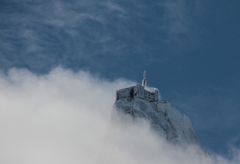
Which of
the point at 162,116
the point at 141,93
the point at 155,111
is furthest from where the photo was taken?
the point at 162,116

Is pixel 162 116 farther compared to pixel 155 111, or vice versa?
pixel 162 116

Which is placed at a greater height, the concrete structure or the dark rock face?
the concrete structure

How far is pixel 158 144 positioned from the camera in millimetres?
164250

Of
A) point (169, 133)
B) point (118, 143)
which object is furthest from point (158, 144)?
point (118, 143)

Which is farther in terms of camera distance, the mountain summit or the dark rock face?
the dark rock face

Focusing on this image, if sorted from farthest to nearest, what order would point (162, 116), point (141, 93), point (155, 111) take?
point (162, 116)
point (155, 111)
point (141, 93)

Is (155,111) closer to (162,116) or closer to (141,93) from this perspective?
(162,116)

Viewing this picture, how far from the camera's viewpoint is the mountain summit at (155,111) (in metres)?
157

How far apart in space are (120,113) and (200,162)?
38381 mm

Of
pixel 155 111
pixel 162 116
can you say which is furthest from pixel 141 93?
pixel 162 116

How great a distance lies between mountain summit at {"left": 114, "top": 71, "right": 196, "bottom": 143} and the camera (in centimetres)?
15725

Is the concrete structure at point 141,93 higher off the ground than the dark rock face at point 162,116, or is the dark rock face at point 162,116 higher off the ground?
the concrete structure at point 141,93

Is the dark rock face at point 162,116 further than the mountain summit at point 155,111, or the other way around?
the dark rock face at point 162,116

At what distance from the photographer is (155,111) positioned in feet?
530
